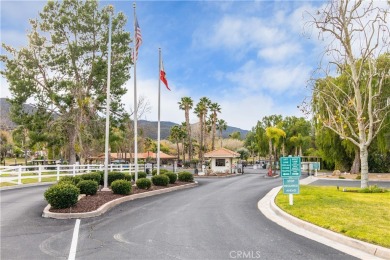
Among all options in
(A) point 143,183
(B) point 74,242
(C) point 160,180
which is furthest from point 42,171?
(B) point 74,242

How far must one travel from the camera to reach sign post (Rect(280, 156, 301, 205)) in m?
13.2

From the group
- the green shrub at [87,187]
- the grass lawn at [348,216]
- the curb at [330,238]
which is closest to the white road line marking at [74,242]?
the green shrub at [87,187]

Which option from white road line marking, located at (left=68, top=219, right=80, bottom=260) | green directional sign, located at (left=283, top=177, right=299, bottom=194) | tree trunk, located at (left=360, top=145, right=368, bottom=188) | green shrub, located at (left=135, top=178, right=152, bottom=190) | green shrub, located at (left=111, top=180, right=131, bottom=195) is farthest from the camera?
tree trunk, located at (left=360, top=145, right=368, bottom=188)

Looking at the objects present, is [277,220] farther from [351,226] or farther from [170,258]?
[170,258]

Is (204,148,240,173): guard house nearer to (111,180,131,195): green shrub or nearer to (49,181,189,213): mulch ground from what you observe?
(49,181,189,213): mulch ground

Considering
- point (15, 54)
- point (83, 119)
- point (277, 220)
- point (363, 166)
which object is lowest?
point (277, 220)

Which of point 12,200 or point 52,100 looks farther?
point 52,100

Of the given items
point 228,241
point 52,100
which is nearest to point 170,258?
point 228,241

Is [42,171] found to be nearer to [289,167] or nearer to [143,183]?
[143,183]

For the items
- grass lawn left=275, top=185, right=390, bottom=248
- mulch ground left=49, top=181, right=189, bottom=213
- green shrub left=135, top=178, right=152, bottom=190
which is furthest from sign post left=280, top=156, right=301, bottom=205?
green shrub left=135, top=178, right=152, bottom=190

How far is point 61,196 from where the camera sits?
12.1 meters

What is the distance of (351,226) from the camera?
905cm

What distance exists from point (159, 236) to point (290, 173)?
21.6ft

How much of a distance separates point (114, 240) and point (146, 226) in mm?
1735
